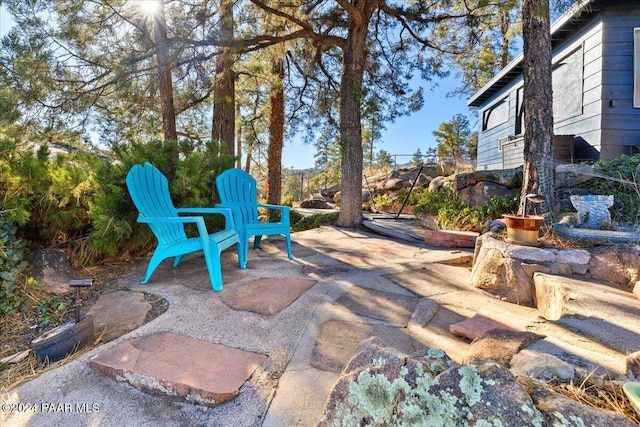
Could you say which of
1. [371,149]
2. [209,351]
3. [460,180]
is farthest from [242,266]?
[371,149]

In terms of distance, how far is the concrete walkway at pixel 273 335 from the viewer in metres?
1.03

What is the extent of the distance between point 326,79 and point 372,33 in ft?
4.32

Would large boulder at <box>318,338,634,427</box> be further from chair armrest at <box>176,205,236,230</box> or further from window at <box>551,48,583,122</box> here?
window at <box>551,48,583,122</box>

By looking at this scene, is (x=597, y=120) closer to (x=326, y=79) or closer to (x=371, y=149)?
(x=326, y=79)

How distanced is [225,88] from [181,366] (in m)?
4.81

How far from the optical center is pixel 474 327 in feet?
5.13

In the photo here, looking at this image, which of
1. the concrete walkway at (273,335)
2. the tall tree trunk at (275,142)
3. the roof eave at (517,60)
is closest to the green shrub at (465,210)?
the concrete walkway at (273,335)

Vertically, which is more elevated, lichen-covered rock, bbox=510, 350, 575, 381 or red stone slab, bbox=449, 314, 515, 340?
lichen-covered rock, bbox=510, 350, 575, 381

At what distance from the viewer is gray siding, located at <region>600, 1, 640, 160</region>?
4641 mm

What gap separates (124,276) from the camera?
2.51m

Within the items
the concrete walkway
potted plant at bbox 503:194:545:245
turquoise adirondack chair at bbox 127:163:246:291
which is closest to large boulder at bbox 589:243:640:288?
potted plant at bbox 503:194:545:245

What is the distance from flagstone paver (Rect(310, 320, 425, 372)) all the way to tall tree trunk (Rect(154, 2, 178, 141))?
3294 millimetres

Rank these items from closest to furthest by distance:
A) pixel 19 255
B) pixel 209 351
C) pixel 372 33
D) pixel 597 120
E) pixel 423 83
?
pixel 209 351, pixel 19 255, pixel 597 120, pixel 372 33, pixel 423 83

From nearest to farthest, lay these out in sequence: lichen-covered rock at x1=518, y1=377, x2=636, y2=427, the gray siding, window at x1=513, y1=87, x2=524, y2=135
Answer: lichen-covered rock at x1=518, y1=377, x2=636, y2=427 < the gray siding < window at x1=513, y1=87, x2=524, y2=135
